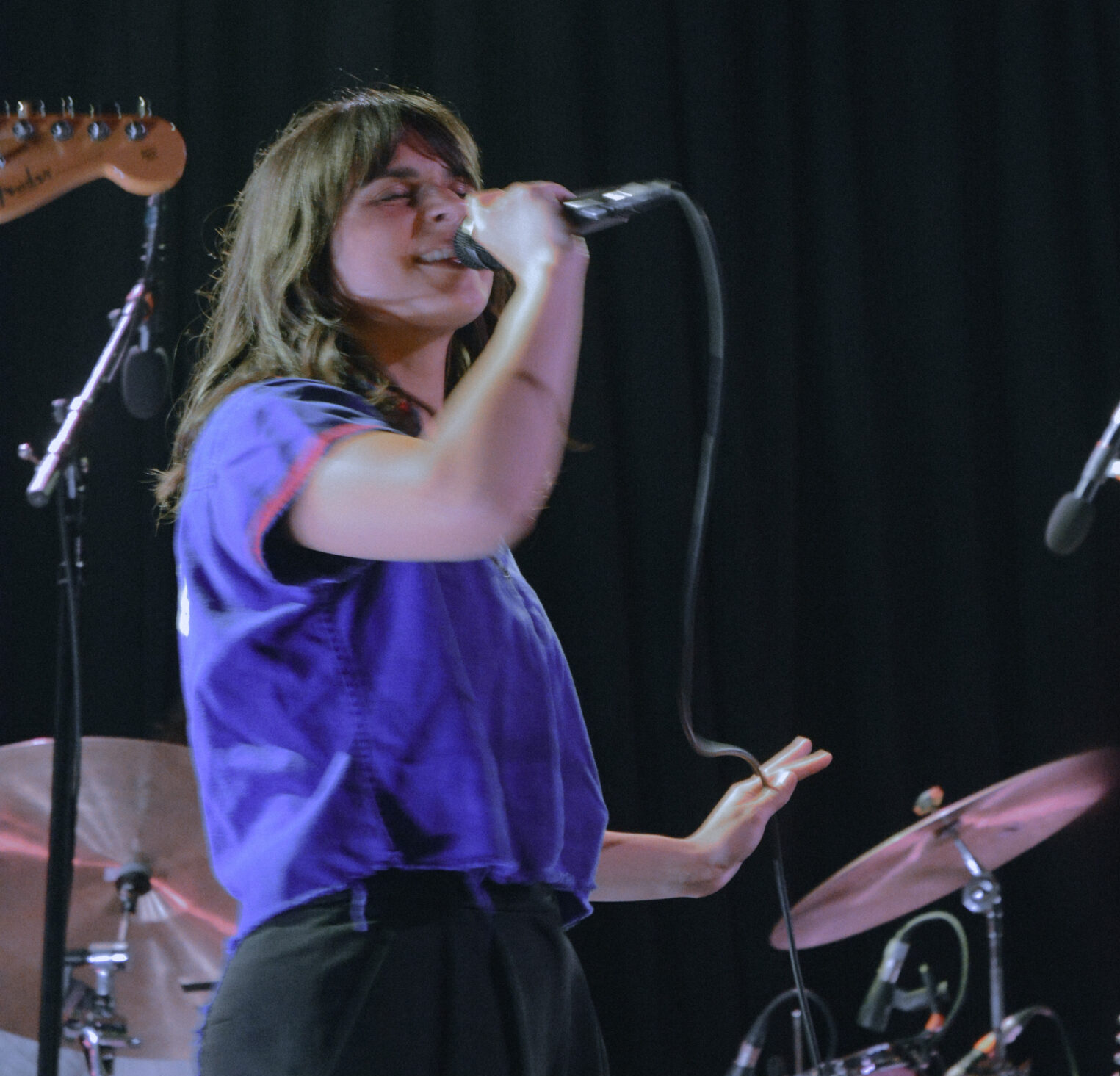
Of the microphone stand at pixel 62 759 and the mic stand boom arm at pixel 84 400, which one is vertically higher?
the mic stand boom arm at pixel 84 400

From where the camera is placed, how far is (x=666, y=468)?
298 centimetres

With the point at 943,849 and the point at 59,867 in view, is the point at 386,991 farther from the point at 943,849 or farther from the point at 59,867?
the point at 943,849

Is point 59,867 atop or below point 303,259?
below

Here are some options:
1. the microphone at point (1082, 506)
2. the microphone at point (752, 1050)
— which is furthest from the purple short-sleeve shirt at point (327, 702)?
the microphone at point (752, 1050)

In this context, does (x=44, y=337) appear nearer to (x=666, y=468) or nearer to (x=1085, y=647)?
(x=666, y=468)

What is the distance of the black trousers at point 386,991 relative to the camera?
765 mm

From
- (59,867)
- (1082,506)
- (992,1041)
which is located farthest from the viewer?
(992,1041)

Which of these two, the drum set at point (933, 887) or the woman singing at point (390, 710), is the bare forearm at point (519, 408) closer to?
the woman singing at point (390, 710)

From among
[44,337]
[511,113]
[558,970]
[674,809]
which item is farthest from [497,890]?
[511,113]

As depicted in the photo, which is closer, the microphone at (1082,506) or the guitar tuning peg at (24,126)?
the microphone at (1082,506)

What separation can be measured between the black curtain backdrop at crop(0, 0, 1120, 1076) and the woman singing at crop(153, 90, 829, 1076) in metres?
1.89

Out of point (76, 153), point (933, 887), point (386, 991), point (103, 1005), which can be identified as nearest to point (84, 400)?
point (76, 153)

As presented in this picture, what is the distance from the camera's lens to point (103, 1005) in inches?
74.4

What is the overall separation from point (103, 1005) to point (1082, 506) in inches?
59.4
